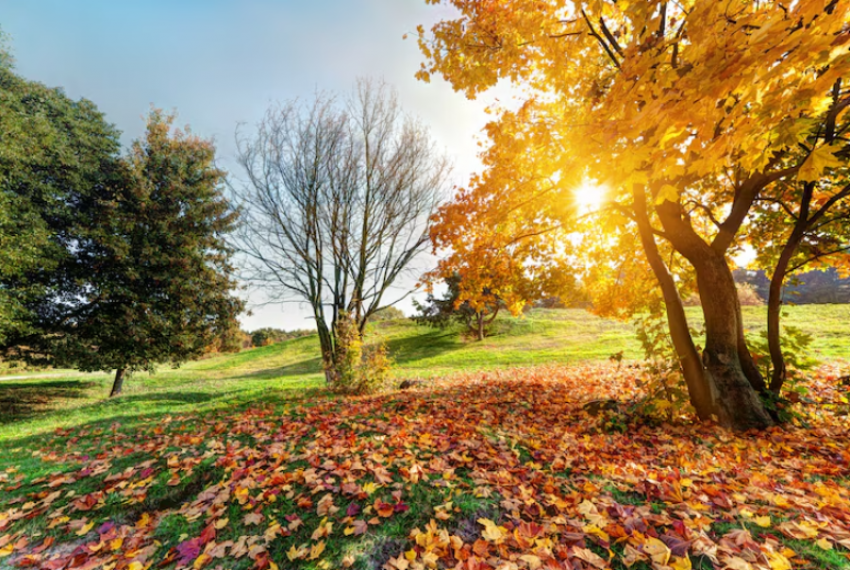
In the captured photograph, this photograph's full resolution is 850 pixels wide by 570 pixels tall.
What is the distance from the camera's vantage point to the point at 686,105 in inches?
107

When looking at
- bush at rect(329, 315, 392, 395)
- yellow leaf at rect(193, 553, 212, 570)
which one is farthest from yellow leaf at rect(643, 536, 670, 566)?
bush at rect(329, 315, 392, 395)

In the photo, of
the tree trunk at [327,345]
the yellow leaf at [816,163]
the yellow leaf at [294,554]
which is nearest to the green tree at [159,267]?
the tree trunk at [327,345]

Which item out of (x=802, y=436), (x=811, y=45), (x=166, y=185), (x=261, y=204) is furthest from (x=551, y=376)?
(x=166, y=185)

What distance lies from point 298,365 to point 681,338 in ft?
80.0

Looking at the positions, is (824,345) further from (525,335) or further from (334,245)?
(334,245)

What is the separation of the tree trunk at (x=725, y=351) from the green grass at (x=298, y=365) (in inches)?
156

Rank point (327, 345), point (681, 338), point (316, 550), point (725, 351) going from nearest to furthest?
point (316, 550) → point (725, 351) → point (681, 338) → point (327, 345)

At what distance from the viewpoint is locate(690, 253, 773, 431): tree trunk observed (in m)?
5.12

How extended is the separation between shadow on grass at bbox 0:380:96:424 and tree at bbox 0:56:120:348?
1726 millimetres

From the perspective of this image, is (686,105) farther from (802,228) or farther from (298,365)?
(298,365)

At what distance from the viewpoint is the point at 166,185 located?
42.7ft

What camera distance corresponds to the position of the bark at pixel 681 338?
17.4 ft

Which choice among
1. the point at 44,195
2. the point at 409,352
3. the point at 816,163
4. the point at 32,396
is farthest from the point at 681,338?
the point at 409,352

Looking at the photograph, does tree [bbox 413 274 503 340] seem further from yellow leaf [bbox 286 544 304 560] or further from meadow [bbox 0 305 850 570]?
yellow leaf [bbox 286 544 304 560]
